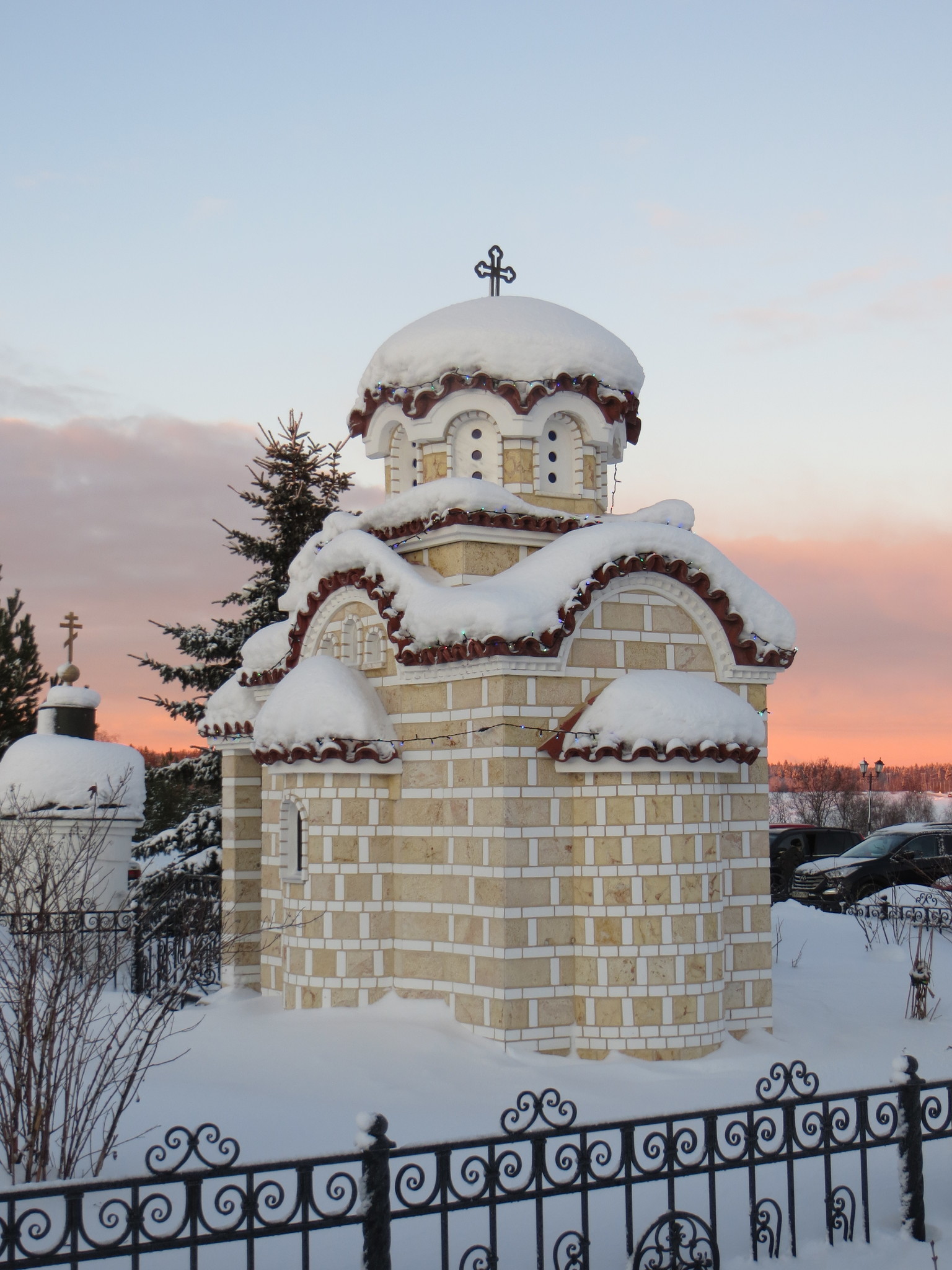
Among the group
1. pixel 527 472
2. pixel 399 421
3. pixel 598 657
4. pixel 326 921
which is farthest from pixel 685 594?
pixel 326 921

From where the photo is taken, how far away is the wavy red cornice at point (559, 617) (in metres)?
10.6

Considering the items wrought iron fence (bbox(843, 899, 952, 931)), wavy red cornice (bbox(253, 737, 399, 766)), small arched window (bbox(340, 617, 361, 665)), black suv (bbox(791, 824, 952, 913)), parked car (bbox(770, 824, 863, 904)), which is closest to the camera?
wavy red cornice (bbox(253, 737, 399, 766))

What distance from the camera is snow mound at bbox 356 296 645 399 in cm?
1247

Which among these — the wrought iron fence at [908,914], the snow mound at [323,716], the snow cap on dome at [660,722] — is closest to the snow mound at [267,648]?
the snow mound at [323,716]

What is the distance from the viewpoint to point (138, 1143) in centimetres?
783

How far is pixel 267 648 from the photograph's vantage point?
13.7 metres

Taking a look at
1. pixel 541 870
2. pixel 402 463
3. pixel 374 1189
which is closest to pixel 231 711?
pixel 402 463

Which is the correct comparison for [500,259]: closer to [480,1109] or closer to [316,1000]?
[316,1000]

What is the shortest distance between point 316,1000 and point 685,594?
4944 mm

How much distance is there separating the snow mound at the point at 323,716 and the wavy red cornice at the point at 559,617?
0.58 meters

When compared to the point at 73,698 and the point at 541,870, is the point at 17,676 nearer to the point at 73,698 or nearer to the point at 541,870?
the point at 73,698

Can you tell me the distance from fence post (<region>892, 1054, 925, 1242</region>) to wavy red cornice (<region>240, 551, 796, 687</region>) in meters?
4.93

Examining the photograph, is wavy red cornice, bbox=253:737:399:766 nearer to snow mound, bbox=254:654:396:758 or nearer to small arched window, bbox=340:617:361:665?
snow mound, bbox=254:654:396:758

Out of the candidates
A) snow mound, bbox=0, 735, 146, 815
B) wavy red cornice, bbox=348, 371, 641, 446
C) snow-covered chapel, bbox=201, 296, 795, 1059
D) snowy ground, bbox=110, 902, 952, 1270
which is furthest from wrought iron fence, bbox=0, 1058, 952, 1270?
snow mound, bbox=0, 735, 146, 815
